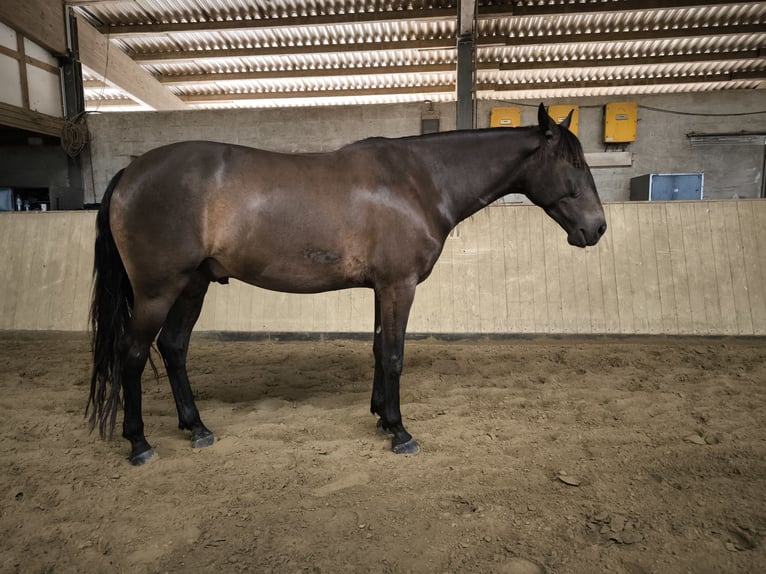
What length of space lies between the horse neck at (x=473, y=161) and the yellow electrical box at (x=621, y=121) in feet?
24.3

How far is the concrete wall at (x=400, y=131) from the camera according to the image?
28.8 feet

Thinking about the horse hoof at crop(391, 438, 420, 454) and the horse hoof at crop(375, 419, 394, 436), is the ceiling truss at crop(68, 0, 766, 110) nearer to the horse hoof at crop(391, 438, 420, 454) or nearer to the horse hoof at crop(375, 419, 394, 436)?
the horse hoof at crop(375, 419, 394, 436)

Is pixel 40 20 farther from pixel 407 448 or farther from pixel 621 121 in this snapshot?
pixel 621 121

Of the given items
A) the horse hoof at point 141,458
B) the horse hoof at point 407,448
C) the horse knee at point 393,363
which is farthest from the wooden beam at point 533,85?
the horse hoof at point 141,458

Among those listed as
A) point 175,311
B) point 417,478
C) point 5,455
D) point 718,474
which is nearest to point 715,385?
point 718,474

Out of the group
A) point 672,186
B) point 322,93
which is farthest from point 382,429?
point 322,93

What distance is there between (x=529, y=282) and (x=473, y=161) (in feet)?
8.32

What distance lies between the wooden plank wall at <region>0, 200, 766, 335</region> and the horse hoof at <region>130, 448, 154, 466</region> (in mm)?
2691

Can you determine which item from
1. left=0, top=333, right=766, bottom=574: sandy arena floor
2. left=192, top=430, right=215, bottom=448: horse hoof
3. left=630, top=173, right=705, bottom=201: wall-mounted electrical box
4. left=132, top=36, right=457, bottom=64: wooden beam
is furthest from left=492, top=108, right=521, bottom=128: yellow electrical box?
left=192, top=430, right=215, bottom=448: horse hoof

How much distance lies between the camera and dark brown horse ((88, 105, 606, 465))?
7.54 feet

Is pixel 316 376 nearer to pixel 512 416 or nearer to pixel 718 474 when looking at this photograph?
pixel 512 416

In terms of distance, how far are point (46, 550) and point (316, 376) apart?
233 cm

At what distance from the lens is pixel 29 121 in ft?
25.5

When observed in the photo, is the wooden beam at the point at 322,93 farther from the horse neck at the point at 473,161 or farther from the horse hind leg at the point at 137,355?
the horse hind leg at the point at 137,355
